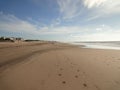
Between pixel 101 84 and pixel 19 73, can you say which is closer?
pixel 101 84

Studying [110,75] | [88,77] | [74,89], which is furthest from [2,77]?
[110,75]

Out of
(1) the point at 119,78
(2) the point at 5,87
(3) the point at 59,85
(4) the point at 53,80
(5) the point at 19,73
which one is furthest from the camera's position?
(5) the point at 19,73

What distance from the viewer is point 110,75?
5.98 m

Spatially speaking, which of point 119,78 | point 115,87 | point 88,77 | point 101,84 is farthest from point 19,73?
point 119,78

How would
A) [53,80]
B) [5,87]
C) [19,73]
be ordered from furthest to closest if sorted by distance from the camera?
[19,73] < [53,80] < [5,87]

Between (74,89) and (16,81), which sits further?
(16,81)

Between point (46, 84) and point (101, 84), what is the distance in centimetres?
226

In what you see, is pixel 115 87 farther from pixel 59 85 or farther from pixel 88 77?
pixel 59 85

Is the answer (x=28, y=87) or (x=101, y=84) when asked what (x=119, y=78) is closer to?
(x=101, y=84)

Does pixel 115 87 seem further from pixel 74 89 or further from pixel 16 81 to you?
pixel 16 81

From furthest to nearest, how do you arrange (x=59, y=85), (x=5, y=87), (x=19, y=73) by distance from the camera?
1. (x=19, y=73)
2. (x=59, y=85)
3. (x=5, y=87)

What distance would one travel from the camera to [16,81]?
4.94 meters

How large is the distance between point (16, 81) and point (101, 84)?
352 centimetres

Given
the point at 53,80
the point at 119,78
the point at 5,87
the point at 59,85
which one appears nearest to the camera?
the point at 5,87
